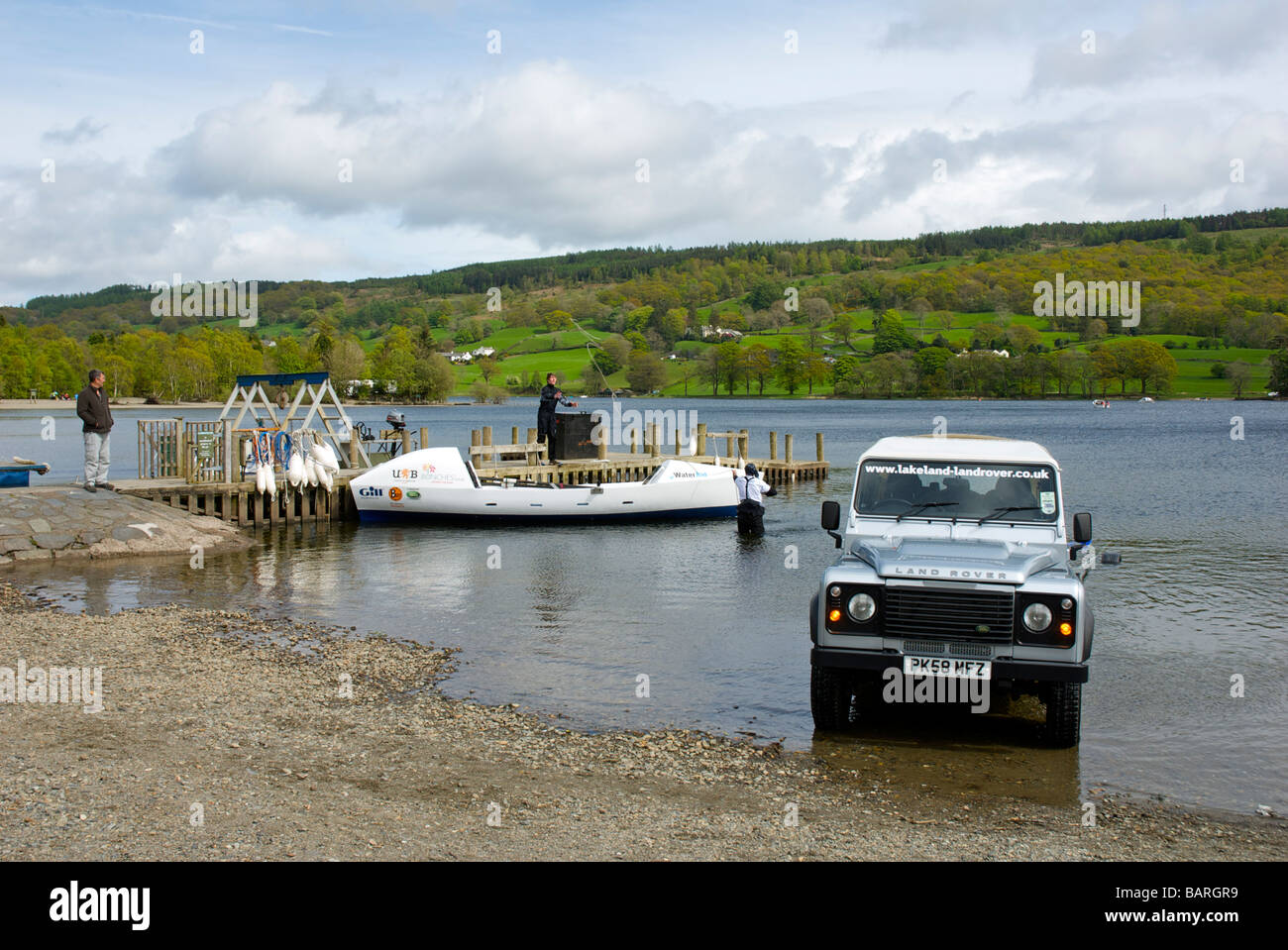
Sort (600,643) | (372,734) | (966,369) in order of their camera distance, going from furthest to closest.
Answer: (966,369) < (600,643) < (372,734)

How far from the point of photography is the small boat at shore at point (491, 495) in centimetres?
2800

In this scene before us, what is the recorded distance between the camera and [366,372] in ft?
528

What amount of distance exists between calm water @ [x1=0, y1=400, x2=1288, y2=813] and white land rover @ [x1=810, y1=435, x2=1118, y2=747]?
31.9 inches

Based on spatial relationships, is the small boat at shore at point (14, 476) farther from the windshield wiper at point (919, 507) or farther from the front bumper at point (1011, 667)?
the front bumper at point (1011, 667)

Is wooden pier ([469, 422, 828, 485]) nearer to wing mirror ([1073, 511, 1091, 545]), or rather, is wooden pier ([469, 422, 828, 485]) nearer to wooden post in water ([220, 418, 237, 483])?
wooden post in water ([220, 418, 237, 483])

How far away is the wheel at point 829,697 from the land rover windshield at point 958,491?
172cm

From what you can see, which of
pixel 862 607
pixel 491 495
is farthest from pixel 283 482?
pixel 862 607

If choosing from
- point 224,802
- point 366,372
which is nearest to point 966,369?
point 366,372

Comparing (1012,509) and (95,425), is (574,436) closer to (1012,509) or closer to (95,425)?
(95,425)

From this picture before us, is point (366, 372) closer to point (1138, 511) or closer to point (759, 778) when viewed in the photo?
point (1138, 511)

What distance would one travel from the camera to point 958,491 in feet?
33.7

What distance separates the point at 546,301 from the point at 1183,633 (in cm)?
17849

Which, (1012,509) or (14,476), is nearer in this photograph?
(1012,509)

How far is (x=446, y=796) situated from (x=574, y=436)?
27.1 meters
